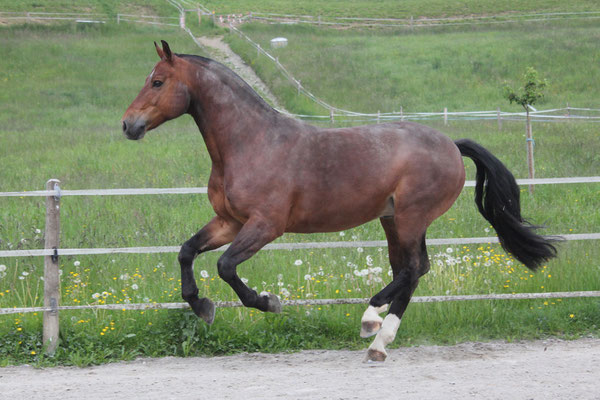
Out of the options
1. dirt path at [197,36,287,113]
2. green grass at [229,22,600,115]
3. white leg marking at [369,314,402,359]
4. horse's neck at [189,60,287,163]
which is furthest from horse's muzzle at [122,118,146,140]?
dirt path at [197,36,287,113]

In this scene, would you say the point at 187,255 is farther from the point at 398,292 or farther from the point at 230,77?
the point at 398,292

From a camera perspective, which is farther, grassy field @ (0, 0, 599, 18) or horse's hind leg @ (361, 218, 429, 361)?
grassy field @ (0, 0, 599, 18)

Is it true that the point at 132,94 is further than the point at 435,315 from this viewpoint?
Yes

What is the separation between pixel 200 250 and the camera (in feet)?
17.0

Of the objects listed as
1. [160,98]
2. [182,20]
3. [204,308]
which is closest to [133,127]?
[160,98]

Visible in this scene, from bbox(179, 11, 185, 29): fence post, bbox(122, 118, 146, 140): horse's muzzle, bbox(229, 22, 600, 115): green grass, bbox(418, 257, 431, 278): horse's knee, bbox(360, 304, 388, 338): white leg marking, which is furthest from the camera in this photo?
bbox(179, 11, 185, 29): fence post

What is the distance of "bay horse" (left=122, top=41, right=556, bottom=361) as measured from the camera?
16.2 ft

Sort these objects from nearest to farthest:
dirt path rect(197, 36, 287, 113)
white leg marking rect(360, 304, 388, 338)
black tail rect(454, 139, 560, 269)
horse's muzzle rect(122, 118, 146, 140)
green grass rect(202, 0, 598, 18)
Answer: horse's muzzle rect(122, 118, 146, 140)
white leg marking rect(360, 304, 388, 338)
black tail rect(454, 139, 560, 269)
dirt path rect(197, 36, 287, 113)
green grass rect(202, 0, 598, 18)

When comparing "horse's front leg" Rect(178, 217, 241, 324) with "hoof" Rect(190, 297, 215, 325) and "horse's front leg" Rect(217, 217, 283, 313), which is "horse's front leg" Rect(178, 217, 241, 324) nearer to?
"hoof" Rect(190, 297, 215, 325)

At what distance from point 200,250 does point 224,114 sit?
3.17 ft

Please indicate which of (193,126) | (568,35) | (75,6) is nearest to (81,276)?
(193,126)

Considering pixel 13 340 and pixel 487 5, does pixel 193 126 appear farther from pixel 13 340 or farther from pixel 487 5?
pixel 487 5

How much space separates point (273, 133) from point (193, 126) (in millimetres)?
20059

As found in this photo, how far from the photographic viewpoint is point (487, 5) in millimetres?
52125
